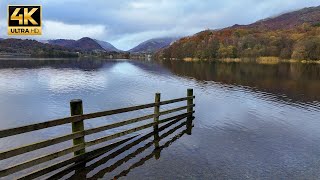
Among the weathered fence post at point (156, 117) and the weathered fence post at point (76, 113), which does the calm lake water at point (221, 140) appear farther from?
the weathered fence post at point (76, 113)

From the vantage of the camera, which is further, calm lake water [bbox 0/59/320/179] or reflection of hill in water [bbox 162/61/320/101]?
reflection of hill in water [bbox 162/61/320/101]

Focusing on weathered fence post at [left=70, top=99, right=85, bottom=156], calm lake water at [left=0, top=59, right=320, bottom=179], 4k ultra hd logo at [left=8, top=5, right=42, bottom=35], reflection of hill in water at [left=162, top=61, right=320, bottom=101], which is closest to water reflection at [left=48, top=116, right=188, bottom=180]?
calm lake water at [left=0, top=59, right=320, bottom=179]

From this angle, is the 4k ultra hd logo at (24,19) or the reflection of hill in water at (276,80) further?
the reflection of hill in water at (276,80)

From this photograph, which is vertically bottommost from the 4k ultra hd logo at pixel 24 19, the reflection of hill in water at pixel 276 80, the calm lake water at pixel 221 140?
the calm lake water at pixel 221 140

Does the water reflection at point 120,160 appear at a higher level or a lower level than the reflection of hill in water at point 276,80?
lower

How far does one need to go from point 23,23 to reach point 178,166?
18.4 m

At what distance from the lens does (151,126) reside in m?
18.2

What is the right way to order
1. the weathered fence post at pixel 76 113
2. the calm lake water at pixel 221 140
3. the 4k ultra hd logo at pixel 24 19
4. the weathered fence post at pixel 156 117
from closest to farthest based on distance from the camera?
the weathered fence post at pixel 76 113
the calm lake water at pixel 221 140
the weathered fence post at pixel 156 117
the 4k ultra hd logo at pixel 24 19

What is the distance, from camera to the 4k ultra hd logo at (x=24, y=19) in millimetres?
23062

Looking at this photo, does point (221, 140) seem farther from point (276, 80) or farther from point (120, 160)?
point (276, 80)

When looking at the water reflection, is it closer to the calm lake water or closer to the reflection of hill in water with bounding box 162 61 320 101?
the calm lake water

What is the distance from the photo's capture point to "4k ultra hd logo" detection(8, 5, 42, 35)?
2306cm

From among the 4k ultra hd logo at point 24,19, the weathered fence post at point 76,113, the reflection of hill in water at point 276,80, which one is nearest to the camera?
the weathered fence post at point 76,113

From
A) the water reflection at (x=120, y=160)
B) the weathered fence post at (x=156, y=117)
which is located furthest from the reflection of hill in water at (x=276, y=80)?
the water reflection at (x=120, y=160)
